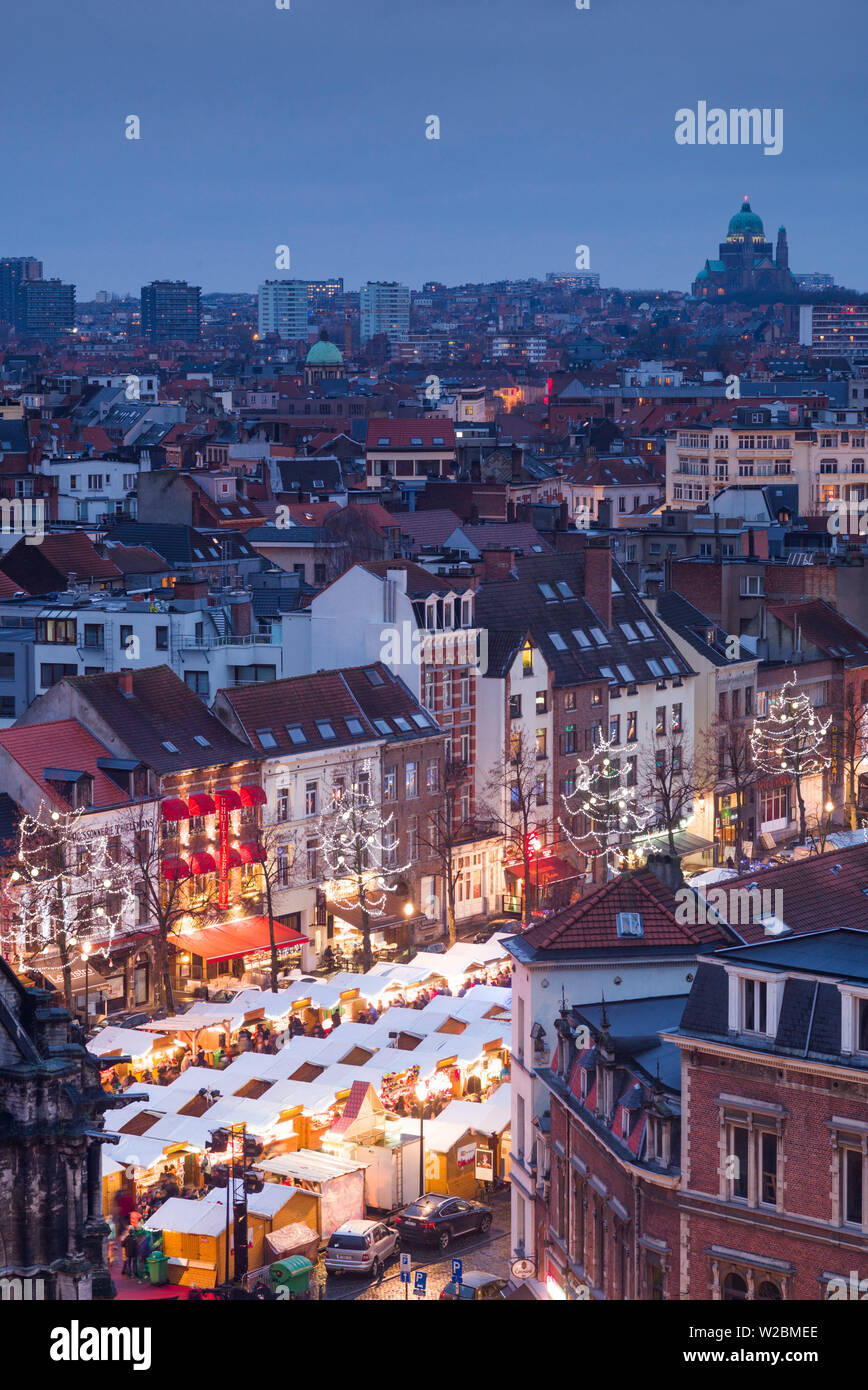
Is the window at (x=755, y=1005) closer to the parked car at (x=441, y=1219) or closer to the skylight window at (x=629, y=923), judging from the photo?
the skylight window at (x=629, y=923)

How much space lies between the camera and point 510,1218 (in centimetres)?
3975

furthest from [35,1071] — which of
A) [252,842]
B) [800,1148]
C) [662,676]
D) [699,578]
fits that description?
[699,578]

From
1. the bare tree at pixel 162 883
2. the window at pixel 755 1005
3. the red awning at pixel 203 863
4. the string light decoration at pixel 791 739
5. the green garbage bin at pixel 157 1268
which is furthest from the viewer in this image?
the string light decoration at pixel 791 739

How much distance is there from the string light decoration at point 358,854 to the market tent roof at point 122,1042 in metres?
14.7

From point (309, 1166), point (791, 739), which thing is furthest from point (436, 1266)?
point (791, 739)

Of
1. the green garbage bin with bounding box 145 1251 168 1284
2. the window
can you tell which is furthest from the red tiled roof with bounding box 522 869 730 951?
the green garbage bin with bounding box 145 1251 168 1284

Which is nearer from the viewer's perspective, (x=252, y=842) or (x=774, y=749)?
(x=252, y=842)

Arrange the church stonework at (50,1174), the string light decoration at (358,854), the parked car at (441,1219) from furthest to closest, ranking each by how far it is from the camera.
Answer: the string light decoration at (358,854), the parked car at (441,1219), the church stonework at (50,1174)

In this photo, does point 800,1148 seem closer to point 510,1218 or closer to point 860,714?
point 510,1218

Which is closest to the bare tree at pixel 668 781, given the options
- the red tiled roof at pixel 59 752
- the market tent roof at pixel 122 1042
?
the red tiled roof at pixel 59 752

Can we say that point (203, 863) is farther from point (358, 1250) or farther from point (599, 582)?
point (599, 582)

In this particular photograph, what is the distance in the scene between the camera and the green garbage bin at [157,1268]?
3622 centimetres
